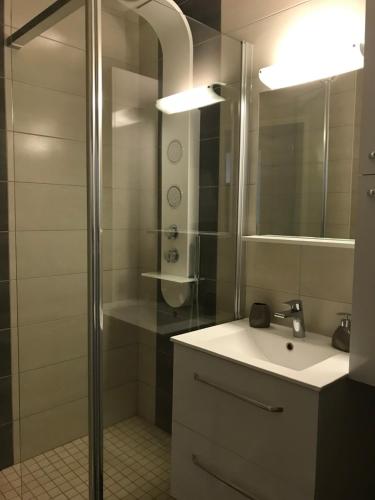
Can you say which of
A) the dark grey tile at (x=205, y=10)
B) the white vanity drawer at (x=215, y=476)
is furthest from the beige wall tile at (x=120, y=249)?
the dark grey tile at (x=205, y=10)

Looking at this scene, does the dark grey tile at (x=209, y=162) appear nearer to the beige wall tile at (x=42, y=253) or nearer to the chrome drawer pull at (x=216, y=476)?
the beige wall tile at (x=42, y=253)

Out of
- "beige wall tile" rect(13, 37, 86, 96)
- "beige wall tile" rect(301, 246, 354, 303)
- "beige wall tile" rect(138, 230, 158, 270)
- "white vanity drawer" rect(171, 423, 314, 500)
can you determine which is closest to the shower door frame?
"beige wall tile" rect(138, 230, 158, 270)

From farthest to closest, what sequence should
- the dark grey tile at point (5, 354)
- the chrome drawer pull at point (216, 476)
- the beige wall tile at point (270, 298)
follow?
the dark grey tile at point (5, 354), the beige wall tile at point (270, 298), the chrome drawer pull at point (216, 476)

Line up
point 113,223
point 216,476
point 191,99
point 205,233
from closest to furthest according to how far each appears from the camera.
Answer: point 216,476 → point 113,223 → point 191,99 → point 205,233

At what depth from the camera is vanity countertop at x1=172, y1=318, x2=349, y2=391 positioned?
47.2 inches

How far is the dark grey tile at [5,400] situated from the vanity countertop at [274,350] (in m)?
0.99

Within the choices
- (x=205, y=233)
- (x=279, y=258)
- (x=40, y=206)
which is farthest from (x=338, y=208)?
(x=40, y=206)

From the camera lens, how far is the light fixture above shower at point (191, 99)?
1590mm

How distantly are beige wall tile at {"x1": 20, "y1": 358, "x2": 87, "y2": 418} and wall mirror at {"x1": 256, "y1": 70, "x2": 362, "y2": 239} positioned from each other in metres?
1.08

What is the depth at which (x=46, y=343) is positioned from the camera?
1909 millimetres

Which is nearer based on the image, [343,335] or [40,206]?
[343,335]

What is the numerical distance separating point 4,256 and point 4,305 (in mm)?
230

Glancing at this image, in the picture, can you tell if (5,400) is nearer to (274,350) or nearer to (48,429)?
(48,429)

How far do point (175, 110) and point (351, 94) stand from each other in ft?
2.13
